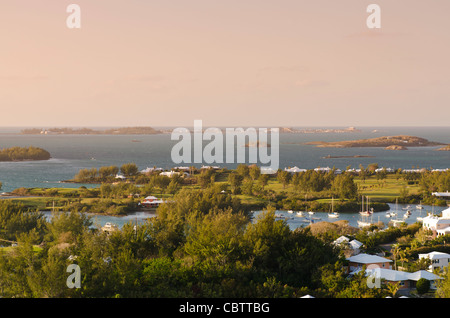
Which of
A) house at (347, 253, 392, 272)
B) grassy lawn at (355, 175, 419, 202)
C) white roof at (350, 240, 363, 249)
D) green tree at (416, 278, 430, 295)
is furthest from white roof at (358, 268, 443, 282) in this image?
grassy lawn at (355, 175, 419, 202)

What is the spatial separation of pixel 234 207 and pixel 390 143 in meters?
142

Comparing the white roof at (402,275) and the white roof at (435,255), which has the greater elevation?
the white roof at (402,275)

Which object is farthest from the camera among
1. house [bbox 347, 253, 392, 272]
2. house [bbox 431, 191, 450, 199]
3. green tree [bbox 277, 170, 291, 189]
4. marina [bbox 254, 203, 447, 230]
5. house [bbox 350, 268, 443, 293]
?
green tree [bbox 277, 170, 291, 189]

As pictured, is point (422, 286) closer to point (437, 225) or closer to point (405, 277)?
point (405, 277)

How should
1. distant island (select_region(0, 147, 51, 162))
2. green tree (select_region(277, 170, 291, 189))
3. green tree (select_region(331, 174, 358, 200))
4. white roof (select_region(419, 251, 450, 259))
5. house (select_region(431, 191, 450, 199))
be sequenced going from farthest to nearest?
distant island (select_region(0, 147, 51, 162)) < green tree (select_region(277, 170, 291, 189)) < house (select_region(431, 191, 450, 199)) < green tree (select_region(331, 174, 358, 200)) < white roof (select_region(419, 251, 450, 259))

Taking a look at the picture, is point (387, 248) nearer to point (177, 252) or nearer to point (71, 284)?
point (177, 252)

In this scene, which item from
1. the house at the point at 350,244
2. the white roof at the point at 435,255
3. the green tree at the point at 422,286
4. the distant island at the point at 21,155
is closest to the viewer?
the green tree at the point at 422,286

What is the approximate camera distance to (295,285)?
18.0m

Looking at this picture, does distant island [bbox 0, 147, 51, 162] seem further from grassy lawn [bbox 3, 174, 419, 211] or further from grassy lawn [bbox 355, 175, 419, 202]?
grassy lawn [bbox 355, 175, 419, 202]

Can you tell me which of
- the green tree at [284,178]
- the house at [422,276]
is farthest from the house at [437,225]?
the green tree at [284,178]

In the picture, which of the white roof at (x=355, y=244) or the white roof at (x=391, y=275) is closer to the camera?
the white roof at (x=391, y=275)

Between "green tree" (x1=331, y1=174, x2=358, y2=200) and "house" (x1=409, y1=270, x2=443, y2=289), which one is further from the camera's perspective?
"green tree" (x1=331, y1=174, x2=358, y2=200)

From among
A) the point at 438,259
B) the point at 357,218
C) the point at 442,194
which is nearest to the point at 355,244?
the point at 438,259

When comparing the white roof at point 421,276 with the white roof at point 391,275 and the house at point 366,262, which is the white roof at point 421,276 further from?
the house at point 366,262
